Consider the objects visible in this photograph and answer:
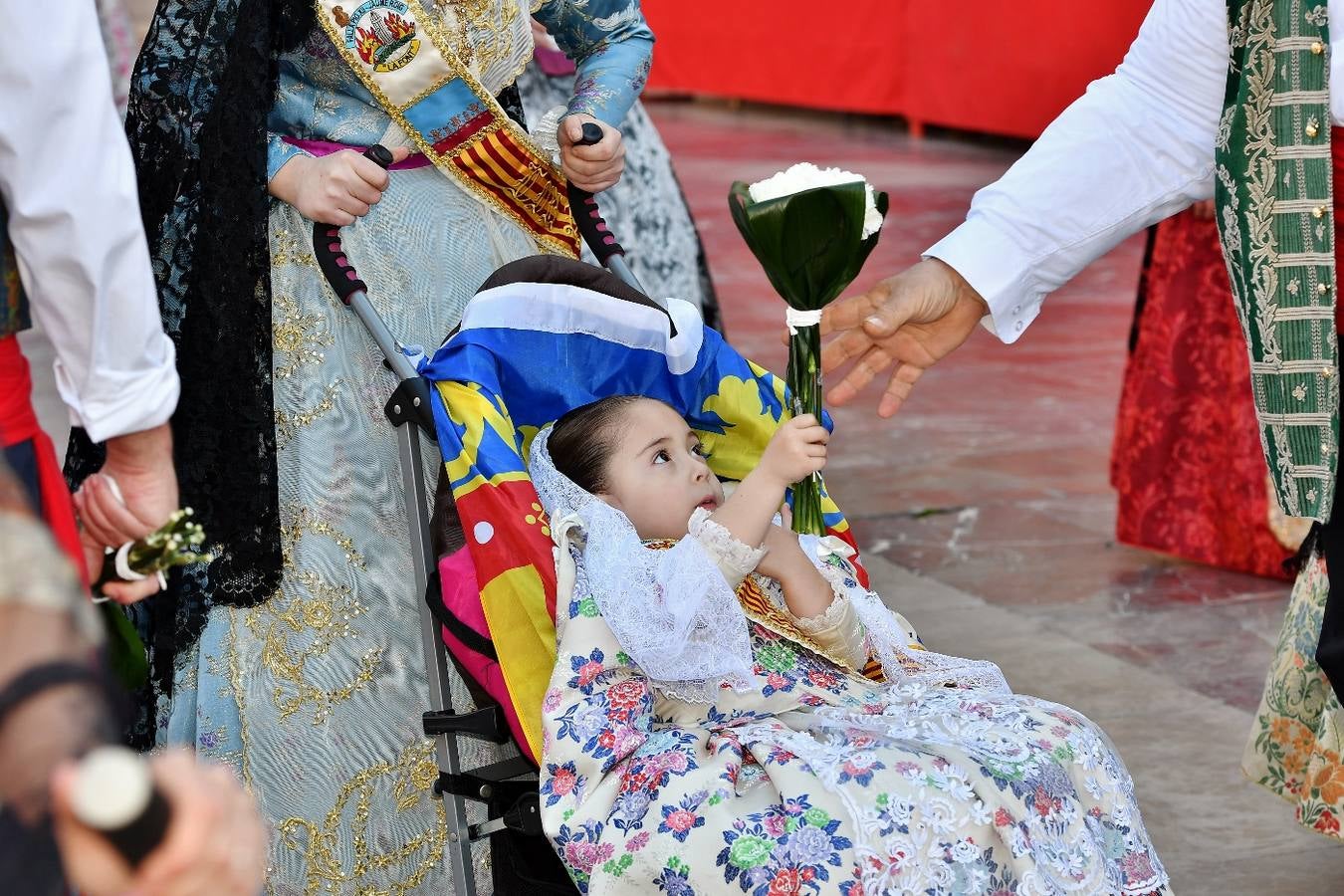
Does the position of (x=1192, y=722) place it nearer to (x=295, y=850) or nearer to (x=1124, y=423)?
(x=1124, y=423)

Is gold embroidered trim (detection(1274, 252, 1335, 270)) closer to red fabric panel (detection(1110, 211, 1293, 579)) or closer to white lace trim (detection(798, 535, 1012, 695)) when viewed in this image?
white lace trim (detection(798, 535, 1012, 695))

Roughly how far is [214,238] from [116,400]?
0.92 meters

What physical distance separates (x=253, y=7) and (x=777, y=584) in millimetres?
1124

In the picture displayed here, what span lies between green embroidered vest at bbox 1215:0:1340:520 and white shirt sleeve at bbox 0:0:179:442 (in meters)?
1.44

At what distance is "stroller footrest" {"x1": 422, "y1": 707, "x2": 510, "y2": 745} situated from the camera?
89.3 inches

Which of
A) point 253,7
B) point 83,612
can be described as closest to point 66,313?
point 83,612

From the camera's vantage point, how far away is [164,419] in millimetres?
1571

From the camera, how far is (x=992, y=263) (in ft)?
7.97

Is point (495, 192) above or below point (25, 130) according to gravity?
below

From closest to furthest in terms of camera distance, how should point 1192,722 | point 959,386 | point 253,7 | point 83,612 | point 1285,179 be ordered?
point 83,612
point 1285,179
point 253,7
point 1192,722
point 959,386

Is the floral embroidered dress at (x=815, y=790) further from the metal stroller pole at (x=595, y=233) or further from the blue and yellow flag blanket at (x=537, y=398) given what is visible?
the metal stroller pole at (x=595, y=233)

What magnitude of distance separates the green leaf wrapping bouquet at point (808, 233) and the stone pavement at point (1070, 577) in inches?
55.2

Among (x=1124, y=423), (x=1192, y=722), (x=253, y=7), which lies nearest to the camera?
(x=253, y=7)

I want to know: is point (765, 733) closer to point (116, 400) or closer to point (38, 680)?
point (116, 400)
